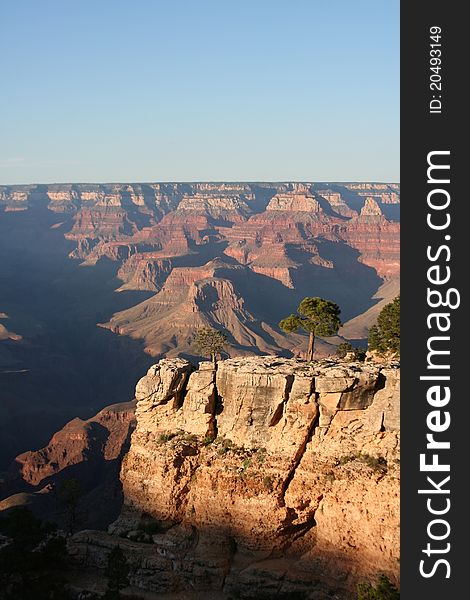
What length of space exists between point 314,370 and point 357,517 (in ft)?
24.0

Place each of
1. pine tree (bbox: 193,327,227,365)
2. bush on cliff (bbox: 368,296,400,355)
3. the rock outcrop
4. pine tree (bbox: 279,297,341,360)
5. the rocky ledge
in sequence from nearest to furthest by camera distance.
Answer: the rocky ledge < bush on cliff (bbox: 368,296,400,355) < pine tree (bbox: 279,297,341,360) < pine tree (bbox: 193,327,227,365) < the rock outcrop

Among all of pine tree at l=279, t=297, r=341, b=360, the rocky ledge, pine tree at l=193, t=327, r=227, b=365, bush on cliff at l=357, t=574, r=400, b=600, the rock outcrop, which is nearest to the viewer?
bush on cliff at l=357, t=574, r=400, b=600

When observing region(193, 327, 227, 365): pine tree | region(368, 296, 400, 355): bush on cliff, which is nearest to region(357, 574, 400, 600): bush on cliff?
region(368, 296, 400, 355): bush on cliff

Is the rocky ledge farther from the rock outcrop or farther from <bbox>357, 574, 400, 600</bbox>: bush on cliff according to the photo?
the rock outcrop

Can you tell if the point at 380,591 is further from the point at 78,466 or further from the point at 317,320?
the point at 78,466

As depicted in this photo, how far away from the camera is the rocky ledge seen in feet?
111

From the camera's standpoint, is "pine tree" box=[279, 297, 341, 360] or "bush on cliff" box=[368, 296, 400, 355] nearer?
"bush on cliff" box=[368, 296, 400, 355]

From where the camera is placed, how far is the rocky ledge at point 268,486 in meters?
33.8

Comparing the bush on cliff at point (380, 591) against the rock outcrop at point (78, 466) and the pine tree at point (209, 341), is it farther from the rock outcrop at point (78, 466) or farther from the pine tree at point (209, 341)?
the rock outcrop at point (78, 466)

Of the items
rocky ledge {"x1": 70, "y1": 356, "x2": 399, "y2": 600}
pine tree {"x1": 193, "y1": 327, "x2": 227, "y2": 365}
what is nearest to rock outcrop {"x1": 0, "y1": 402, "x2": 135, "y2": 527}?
pine tree {"x1": 193, "y1": 327, "x2": 227, "y2": 365}

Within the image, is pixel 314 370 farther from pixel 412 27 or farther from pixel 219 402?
pixel 412 27

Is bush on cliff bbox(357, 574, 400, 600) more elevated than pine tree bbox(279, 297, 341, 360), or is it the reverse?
pine tree bbox(279, 297, 341, 360)

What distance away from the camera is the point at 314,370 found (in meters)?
36.7

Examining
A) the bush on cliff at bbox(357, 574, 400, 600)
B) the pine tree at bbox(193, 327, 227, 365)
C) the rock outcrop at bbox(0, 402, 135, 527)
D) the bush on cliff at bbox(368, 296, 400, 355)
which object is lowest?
the rock outcrop at bbox(0, 402, 135, 527)
